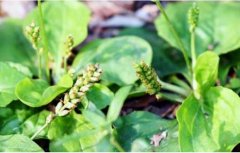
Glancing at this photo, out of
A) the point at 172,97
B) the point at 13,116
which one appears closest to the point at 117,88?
the point at 172,97

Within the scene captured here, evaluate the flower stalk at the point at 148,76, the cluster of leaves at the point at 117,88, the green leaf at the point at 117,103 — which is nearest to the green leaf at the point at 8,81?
the cluster of leaves at the point at 117,88

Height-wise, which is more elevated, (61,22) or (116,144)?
(61,22)

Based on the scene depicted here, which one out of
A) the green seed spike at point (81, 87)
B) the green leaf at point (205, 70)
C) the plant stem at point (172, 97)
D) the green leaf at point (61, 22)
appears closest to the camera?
the green seed spike at point (81, 87)

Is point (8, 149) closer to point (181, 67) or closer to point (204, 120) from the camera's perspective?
point (204, 120)

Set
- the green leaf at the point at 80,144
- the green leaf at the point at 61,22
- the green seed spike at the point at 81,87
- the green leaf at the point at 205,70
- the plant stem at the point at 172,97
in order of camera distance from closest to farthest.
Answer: the green seed spike at the point at 81,87 → the green leaf at the point at 80,144 → the green leaf at the point at 205,70 → the plant stem at the point at 172,97 → the green leaf at the point at 61,22

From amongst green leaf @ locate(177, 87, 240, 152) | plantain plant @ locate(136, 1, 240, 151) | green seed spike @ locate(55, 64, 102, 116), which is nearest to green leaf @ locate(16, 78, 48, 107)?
green seed spike @ locate(55, 64, 102, 116)

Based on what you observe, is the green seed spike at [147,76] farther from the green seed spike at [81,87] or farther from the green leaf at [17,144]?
the green leaf at [17,144]

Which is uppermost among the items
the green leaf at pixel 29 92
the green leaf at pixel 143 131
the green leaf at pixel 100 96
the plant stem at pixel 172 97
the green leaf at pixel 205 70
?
the green leaf at pixel 205 70

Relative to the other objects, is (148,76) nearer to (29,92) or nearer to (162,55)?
(29,92)
